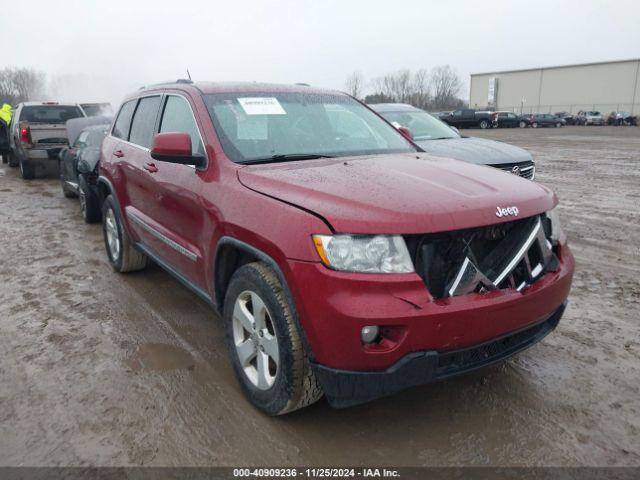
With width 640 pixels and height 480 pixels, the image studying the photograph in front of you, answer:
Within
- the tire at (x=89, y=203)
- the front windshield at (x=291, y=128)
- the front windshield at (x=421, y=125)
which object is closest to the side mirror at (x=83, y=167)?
the tire at (x=89, y=203)

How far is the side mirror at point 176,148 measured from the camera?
316cm

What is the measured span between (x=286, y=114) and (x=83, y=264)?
3296 millimetres

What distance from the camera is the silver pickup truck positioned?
1188 centimetres

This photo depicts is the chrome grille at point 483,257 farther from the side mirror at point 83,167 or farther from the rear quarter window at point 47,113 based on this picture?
the rear quarter window at point 47,113

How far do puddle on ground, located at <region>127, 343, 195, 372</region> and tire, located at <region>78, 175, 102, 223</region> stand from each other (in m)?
4.38

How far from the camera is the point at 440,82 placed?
109938mm

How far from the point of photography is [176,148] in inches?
124

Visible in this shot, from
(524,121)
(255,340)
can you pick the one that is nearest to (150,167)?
(255,340)

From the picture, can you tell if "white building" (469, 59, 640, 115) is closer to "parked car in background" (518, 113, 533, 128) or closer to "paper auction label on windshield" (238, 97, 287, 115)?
"parked car in background" (518, 113, 533, 128)

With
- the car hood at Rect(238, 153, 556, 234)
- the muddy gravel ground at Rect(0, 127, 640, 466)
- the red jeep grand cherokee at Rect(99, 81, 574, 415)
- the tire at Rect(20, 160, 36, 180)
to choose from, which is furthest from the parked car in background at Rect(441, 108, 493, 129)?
the car hood at Rect(238, 153, 556, 234)

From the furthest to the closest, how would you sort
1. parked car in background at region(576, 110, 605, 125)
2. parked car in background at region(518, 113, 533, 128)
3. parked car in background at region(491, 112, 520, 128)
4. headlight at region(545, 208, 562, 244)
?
1. parked car in background at region(576, 110, 605, 125)
2. parked car in background at region(518, 113, 533, 128)
3. parked car in background at region(491, 112, 520, 128)
4. headlight at region(545, 208, 562, 244)

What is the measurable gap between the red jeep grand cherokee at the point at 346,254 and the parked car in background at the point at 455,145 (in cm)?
267

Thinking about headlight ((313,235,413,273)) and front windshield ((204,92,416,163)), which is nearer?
headlight ((313,235,413,273))

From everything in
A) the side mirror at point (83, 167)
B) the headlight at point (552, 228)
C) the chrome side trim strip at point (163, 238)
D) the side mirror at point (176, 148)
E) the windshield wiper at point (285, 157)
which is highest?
the side mirror at point (176, 148)
